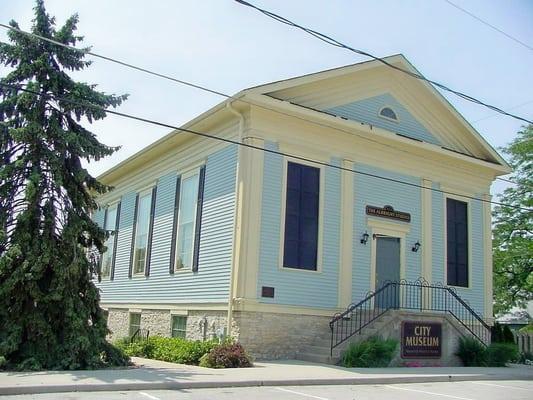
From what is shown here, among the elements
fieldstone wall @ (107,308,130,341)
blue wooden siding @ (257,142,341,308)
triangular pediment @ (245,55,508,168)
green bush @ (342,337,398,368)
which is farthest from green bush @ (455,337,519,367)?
fieldstone wall @ (107,308,130,341)

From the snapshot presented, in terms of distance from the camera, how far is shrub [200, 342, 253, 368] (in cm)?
1441

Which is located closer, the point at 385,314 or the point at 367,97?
the point at 385,314

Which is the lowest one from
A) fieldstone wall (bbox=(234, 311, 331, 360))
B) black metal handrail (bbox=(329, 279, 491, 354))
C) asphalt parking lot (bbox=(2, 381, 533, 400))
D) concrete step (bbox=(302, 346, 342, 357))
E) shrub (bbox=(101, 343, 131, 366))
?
asphalt parking lot (bbox=(2, 381, 533, 400))

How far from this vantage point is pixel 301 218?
1805cm

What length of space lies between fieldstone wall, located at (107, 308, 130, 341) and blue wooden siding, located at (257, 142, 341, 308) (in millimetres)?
8692

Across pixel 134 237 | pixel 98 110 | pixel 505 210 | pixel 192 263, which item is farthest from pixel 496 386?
pixel 505 210

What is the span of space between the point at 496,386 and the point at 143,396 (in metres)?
8.22

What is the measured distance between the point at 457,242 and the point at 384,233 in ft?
12.1

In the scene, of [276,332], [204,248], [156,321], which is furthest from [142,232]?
[276,332]

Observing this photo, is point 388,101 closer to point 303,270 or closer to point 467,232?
point 467,232

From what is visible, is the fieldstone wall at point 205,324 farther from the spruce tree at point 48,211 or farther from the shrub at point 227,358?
the spruce tree at point 48,211

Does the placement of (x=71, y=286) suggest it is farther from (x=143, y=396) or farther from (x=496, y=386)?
(x=496, y=386)

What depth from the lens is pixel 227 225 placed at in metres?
17.7

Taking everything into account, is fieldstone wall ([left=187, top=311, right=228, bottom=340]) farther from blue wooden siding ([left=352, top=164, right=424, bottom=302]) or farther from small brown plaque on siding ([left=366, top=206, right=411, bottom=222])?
small brown plaque on siding ([left=366, top=206, right=411, bottom=222])
